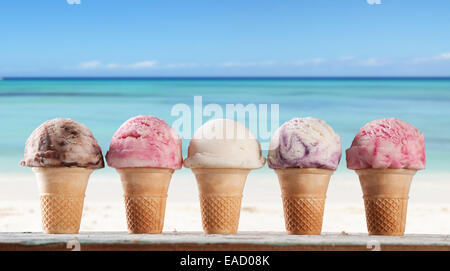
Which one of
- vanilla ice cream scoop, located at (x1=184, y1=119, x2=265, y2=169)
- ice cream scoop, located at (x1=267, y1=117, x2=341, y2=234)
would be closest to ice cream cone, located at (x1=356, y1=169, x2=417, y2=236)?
ice cream scoop, located at (x1=267, y1=117, x2=341, y2=234)

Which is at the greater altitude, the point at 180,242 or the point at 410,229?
the point at 180,242

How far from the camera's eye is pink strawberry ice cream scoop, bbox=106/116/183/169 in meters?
5.48

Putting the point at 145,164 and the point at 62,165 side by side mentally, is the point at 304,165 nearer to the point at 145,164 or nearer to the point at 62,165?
the point at 145,164

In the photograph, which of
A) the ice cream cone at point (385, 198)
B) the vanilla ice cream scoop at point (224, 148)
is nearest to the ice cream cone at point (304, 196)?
the vanilla ice cream scoop at point (224, 148)

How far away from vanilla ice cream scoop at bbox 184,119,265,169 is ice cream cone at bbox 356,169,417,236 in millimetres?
967

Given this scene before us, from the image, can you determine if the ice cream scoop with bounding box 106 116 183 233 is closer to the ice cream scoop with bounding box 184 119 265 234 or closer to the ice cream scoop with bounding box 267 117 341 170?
the ice cream scoop with bounding box 184 119 265 234

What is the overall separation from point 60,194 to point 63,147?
39cm

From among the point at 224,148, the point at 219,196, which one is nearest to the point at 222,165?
the point at 224,148

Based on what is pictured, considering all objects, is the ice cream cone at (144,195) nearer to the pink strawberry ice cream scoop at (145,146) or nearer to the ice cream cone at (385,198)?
the pink strawberry ice cream scoop at (145,146)

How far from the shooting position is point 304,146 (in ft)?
18.3

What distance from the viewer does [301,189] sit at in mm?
5633
